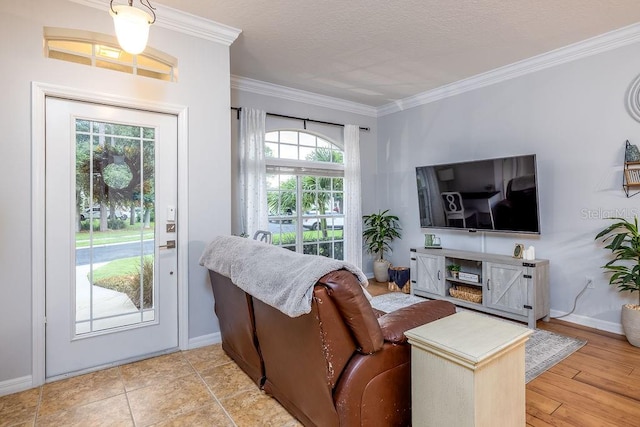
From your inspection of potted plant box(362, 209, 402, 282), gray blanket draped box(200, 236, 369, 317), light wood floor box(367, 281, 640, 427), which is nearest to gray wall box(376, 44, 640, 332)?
light wood floor box(367, 281, 640, 427)

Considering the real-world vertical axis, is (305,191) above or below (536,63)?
below

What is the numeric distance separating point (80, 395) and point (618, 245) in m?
4.41

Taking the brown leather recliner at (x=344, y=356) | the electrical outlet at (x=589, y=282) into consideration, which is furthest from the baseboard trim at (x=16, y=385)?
the electrical outlet at (x=589, y=282)

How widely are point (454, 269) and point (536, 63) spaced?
251 cm

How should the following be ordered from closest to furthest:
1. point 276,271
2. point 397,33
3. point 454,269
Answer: point 276,271 → point 397,33 → point 454,269

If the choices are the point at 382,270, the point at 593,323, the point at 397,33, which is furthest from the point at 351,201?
the point at 593,323

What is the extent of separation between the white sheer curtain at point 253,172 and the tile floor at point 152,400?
1.94m

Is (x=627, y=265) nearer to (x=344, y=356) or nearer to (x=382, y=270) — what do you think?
(x=382, y=270)

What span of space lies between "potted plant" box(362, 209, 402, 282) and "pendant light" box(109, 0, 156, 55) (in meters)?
3.98

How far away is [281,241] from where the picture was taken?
4730 mm

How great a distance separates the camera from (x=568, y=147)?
11.6 ft

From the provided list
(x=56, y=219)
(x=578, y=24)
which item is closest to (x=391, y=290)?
(x=578, y=24)

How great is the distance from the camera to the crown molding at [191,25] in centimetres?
267

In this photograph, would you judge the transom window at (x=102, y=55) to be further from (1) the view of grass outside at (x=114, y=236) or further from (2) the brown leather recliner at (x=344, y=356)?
(2) the brown leather recliner at (x=344, y=356)
